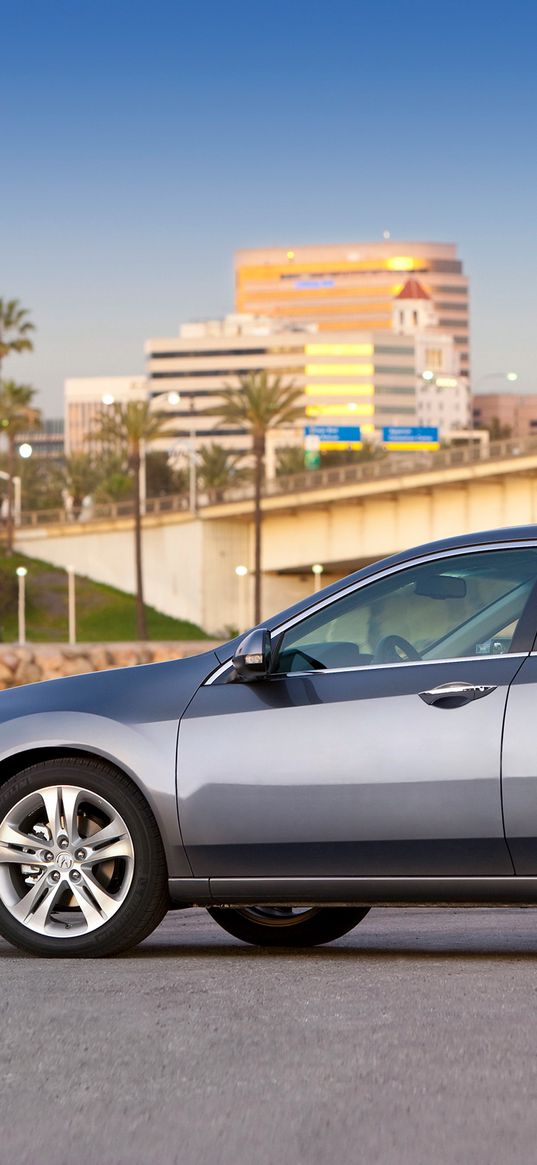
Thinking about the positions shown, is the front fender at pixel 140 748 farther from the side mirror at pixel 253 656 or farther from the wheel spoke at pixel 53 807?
the side mirror at pixel 253 656

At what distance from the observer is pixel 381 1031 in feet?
17.5

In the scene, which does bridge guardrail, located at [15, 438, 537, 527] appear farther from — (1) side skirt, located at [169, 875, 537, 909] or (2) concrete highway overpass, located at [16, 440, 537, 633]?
(1) side skirt, located at [169, 875, 537, 909]

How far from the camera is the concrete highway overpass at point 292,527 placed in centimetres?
7400

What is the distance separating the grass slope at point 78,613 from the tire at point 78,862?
255 feet

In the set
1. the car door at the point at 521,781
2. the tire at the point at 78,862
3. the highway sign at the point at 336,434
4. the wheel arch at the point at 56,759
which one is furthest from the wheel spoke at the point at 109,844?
the highway sign at the point at 336,434

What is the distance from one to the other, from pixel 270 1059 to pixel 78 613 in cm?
8506

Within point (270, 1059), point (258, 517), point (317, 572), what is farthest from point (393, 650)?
point (258, 517)

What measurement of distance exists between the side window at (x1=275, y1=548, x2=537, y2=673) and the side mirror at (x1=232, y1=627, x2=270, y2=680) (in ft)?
0.38

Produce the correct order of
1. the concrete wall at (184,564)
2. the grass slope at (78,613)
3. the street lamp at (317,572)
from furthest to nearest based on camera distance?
the concrete wall at (184,564) < the grass slope at (78,613) < the street lamp at (317,572)

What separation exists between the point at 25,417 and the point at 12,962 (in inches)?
3849

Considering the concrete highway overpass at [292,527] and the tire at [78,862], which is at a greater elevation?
the tire at [78,862]

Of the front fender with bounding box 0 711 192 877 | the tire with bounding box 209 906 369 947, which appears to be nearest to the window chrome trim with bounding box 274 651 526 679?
the front fender with bounding box 0 711 192 877

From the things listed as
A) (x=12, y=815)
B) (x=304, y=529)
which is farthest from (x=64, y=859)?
(x=304, y=529)

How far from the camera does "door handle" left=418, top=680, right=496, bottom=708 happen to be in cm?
664
